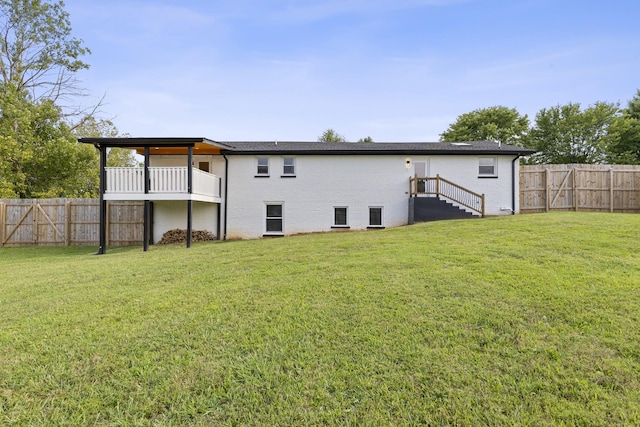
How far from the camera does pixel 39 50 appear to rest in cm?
2056

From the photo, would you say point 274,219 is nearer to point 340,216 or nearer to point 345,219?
point 340,216

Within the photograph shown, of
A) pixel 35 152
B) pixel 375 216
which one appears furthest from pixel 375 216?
pixel 35 152

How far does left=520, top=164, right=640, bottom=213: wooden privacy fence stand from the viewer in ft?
50.6

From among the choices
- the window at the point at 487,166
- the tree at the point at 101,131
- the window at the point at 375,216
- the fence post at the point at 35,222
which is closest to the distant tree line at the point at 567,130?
the window at the point at 487,166

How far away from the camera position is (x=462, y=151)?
14750 mm

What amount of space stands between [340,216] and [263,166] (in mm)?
4406

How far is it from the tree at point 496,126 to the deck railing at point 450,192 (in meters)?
20.2

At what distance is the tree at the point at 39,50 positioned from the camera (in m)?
19.7

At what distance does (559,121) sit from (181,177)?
111 feet

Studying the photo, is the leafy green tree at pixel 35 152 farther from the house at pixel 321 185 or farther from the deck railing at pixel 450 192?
the deck railing at pixel 450 192

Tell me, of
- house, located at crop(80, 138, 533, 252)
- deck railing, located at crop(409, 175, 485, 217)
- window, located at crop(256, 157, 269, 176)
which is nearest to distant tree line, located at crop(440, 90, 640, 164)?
house, located at crop(80, 138, 533, 252)

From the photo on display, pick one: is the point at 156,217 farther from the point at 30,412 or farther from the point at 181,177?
the point at 30,412

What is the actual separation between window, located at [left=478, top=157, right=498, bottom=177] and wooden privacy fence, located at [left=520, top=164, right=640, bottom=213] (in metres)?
2.56

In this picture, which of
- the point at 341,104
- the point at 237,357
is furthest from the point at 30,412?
the point at 341,104
